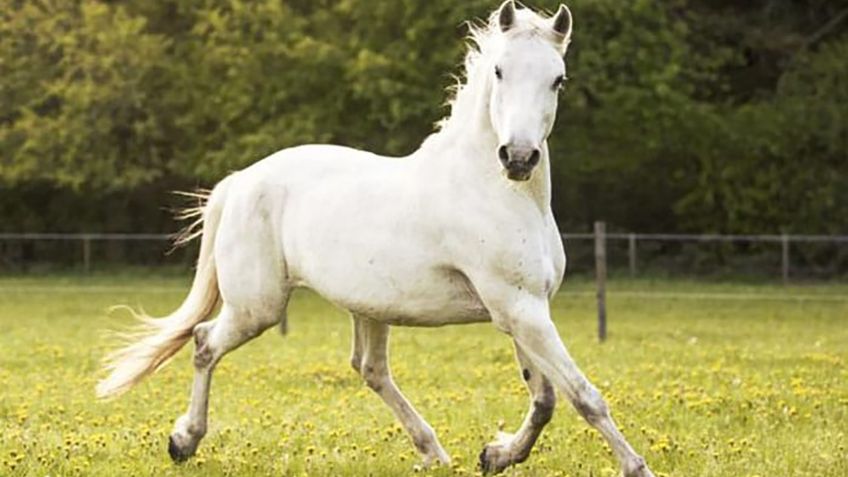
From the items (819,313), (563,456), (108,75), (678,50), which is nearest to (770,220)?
(678,50)

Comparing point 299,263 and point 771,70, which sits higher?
point 771,70

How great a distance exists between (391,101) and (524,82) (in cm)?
2122

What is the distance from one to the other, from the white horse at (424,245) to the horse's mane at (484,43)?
11 millimetres

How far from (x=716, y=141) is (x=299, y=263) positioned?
23.8 m

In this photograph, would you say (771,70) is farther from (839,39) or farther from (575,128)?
(575,128)

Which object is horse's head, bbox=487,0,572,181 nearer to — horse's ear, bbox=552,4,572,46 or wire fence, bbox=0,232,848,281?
horse's ear, bbox=552,4,572,46

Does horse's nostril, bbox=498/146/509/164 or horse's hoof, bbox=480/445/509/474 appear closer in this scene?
horse's nostril, bbox=498/146/509/164

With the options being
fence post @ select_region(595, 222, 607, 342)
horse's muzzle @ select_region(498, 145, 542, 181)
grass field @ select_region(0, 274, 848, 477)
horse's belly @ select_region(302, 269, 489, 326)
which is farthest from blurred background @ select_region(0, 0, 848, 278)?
horse's muzzle @ select_region(498, 145, 542, 181)

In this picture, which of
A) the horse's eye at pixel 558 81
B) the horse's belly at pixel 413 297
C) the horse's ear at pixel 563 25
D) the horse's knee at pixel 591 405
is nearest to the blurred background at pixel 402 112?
the horse's belly at pixel 413 297

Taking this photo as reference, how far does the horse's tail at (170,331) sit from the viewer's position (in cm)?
884

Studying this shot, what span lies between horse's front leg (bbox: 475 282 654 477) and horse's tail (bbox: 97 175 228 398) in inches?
85.9

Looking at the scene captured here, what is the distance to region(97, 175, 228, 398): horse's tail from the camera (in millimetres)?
8836

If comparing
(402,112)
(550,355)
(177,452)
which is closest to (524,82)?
(550,355)

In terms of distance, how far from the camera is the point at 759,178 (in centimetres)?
3089
